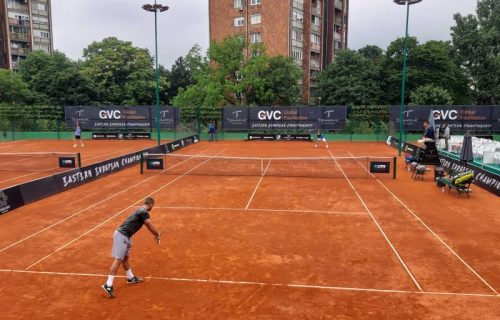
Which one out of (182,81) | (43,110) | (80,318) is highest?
(182,81)

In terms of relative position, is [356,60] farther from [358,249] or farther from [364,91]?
[358,249]

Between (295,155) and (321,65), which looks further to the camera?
(321,65)

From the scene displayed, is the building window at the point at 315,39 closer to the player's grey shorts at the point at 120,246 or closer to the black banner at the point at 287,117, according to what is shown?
the black banner at the point at 287,117

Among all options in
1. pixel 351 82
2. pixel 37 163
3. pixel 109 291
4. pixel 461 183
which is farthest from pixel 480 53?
pixel 109 291

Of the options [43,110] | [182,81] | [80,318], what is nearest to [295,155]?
[80,318]

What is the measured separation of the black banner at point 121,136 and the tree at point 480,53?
141 feet

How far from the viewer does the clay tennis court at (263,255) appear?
7199 mm

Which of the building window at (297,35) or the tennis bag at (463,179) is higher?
the building window at (297,35)

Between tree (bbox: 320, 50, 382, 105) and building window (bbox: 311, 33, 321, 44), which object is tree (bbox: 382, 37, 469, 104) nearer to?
tree (bbox: 320, 50, 382, 105)

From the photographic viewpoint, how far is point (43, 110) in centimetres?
4522

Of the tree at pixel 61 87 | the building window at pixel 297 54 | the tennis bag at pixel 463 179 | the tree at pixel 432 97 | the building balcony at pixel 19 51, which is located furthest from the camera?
the building balcony at pixel 19 51

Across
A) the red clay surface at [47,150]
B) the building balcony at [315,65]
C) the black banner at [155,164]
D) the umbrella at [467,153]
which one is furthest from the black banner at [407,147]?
the building balcony at [315,65]

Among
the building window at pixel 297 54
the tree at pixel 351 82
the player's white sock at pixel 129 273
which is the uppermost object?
the building window at pixel 297 54

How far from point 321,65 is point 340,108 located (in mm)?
28678
